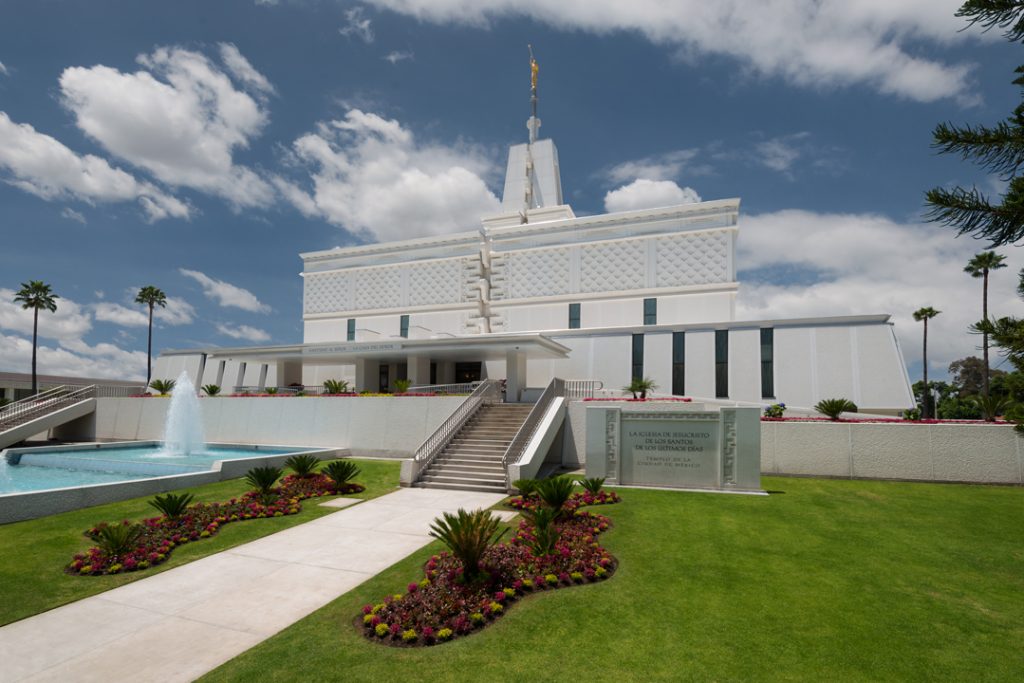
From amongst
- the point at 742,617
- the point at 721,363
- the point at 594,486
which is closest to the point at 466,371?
the point at 721,363

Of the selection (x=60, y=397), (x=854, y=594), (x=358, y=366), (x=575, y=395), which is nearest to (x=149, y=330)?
(x=60, y=397)

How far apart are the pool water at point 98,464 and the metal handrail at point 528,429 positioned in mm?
10806

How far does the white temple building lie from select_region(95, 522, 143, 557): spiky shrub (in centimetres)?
1969

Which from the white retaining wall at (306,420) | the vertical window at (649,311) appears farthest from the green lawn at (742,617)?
the vertical window at (649,311)

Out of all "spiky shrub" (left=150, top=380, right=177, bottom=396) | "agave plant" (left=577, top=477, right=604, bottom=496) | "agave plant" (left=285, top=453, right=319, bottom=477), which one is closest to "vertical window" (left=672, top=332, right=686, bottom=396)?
"agave plant" (left=577, top=477, right=604, bottom=496)

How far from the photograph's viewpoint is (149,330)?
205ft

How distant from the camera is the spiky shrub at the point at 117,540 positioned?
9914 millimetres

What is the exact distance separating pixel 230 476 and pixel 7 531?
6.93m

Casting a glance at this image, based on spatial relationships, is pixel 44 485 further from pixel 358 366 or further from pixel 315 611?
pixel 358 366

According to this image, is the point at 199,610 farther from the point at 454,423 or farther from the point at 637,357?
the point at 637,357

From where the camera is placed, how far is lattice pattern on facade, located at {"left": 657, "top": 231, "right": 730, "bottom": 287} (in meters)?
39.0

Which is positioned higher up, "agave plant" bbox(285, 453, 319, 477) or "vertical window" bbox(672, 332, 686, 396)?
"vertical window" bbox(672, 332, 686, 396)

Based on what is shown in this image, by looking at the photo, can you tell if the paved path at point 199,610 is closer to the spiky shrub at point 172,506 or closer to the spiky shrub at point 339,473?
the spiky shrub at point 172,506

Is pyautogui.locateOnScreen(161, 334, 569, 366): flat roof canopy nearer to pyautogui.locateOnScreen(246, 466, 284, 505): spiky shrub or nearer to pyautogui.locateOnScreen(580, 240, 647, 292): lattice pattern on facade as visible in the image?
pyautogui.locateOnScreen(580, 240, 647, 292): lattice pattern on facade
